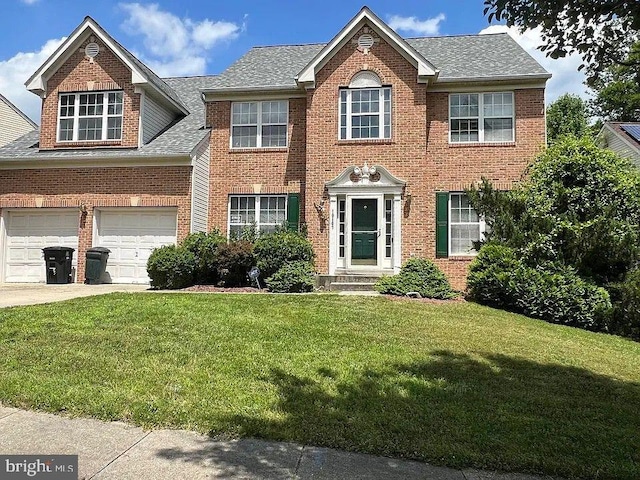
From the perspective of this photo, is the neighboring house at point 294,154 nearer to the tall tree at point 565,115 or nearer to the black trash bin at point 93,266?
the black trash bin at point 93,266

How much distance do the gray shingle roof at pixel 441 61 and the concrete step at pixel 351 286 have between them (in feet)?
21.4

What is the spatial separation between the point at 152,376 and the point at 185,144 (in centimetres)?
1153

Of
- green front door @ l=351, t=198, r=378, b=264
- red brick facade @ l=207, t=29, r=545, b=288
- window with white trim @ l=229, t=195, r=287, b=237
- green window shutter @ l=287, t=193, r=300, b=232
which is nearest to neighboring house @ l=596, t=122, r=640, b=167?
red brick facade @ l=207, t=29, r=545, b=288

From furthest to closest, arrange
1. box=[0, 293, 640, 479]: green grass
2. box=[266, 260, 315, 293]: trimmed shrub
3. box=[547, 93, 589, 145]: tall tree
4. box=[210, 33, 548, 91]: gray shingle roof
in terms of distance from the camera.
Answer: box=[547, 93, 589, 145]: tall tree < box=[210, 33, 548, 91]: gray shingle roof < box=[266, 260, 315, 293]: trimmed shrub < box=[0, 293, 640, 479]: green grass

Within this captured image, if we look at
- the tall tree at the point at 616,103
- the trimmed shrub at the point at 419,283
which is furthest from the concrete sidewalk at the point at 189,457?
the tall tree at the point at 616,103

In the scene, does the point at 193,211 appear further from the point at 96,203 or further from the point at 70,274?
the point at 70,274

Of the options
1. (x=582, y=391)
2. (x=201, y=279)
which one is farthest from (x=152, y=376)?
(x=201, y=279)

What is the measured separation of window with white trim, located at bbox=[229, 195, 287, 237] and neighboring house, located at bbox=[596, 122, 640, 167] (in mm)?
12290

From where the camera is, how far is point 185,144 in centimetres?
1509

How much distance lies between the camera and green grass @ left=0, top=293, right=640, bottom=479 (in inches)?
140

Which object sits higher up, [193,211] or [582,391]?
[193,211]

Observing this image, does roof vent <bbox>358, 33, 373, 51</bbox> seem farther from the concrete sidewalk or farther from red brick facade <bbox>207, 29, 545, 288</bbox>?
the concrete sidewalk

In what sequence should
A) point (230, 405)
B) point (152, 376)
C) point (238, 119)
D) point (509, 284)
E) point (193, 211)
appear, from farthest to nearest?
1. point (238, 119)
2. point (193, 211)
3. point (509, 284)
4. point (152, 376)
5. point (230, 405)

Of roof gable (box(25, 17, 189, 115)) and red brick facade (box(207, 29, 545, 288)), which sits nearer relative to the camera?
red brick facade (box(207, 29, 545, 288))
